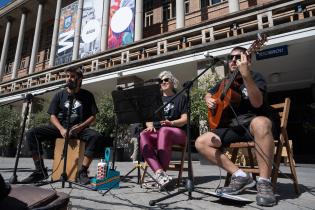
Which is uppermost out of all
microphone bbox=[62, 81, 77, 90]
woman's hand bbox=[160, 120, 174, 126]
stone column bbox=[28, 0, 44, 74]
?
stone column bbox=[28, 0, 44, 74]

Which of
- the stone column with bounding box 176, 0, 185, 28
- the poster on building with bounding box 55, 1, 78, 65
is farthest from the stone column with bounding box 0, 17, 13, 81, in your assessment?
the stone column with bounding box 176, 0, 185, 28

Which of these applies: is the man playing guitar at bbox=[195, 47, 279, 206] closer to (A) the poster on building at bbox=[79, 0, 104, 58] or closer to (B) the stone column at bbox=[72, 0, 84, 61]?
(A) the poster on building at bbox=[79, 0, 104, 58]

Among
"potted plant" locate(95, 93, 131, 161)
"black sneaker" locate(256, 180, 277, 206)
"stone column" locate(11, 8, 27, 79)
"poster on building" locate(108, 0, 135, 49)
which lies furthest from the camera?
"stone column" locate(11, 8, 27, 79)

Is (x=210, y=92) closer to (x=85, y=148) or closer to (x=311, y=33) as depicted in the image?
(x=85, y=148)

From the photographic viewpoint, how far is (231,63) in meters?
3.06

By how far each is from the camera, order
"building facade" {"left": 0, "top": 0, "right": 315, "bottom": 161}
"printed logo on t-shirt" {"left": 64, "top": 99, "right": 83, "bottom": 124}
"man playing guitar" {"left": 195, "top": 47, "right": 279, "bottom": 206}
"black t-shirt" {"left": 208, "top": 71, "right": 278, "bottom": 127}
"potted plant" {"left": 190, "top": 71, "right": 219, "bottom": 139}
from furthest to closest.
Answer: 1. "building facade" {"left": 0, "top": 0, "right": 315, "bottom": 161}
2. "potted plant" {"left": 190, "top": 71, "right": 219, "bottom": 139}
3. "printed logo on t-shirt" {"left": 64, "top": 99, "right": 83, "bottom": 124}
4. "black t-shirt" {"left": 208, "top": 71, "right": 278, "bottom": 127}
5. "man playing guitar" {"left": 195, "top": 47, "right": 279, "bottom": 206}

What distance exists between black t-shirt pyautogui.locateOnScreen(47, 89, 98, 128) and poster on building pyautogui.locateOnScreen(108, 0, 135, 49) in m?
10.8

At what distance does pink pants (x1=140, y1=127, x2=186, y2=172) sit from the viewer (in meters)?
3.43

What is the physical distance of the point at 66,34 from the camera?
1931cm

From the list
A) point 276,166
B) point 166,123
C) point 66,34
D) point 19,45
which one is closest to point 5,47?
point 19,45

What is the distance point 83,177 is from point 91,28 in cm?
1545

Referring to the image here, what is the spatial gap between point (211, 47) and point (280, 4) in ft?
9.29

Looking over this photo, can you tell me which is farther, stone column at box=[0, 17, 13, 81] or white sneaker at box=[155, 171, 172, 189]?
stone column at box=[0, 17, 13, 81]

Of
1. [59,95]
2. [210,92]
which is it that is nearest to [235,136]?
[210,92]
